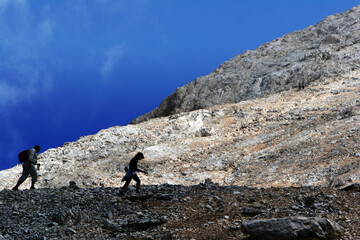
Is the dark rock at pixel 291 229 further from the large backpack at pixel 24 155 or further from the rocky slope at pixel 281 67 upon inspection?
the rocky slope at pixel 281 67

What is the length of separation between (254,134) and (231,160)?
4.40 meters

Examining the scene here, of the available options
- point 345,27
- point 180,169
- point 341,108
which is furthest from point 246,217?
point 345,27

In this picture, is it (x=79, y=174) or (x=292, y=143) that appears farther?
(x=79, y=174)

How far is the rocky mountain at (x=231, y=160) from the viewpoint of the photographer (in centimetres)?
1278

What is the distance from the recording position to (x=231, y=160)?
3083 centimetres

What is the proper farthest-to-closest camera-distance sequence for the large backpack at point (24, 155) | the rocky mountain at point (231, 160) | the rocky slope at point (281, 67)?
the rocky slope at point (281, 67), the large backpack at point (24, 155), the rocky mountain at point (231, 160)

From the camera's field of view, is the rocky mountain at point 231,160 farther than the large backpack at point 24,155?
No

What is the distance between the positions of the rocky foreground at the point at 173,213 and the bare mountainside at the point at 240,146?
7.95m

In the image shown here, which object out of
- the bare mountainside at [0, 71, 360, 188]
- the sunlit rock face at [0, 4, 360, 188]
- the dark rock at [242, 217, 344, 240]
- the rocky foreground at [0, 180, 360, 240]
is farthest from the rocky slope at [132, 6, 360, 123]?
the dark rock at [242, 217, 344, 240]

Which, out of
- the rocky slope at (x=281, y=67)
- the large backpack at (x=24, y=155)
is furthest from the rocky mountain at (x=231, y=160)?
the large backpack at (x=24, y=155)

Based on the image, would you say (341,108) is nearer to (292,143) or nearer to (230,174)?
(292,143)

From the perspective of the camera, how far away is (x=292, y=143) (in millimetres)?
29688

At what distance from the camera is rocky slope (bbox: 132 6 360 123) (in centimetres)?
4553

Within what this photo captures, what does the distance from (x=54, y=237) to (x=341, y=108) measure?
27.4m
